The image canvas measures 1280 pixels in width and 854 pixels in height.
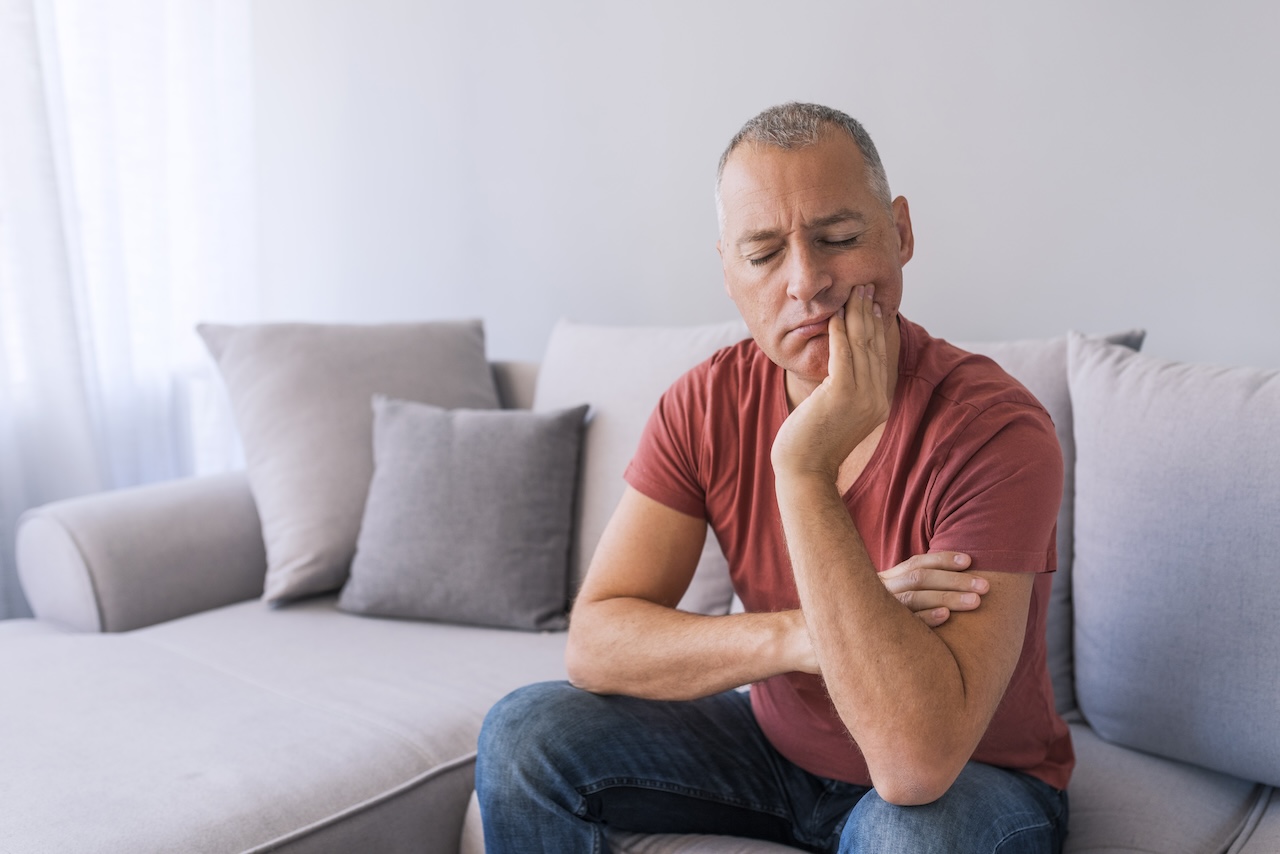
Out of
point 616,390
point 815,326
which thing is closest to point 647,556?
point 815,326

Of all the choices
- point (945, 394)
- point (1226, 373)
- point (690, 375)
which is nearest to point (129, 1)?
point (690, 375)

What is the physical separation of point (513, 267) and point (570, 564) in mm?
953

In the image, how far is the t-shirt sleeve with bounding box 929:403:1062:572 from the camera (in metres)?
1.05

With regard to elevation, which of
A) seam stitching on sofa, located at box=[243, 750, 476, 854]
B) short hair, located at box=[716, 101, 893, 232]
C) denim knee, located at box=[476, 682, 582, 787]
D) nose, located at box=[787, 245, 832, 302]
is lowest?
seam stitching on sofa, located at box=[243, 750, 476, 854]

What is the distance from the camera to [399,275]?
2.95 meters

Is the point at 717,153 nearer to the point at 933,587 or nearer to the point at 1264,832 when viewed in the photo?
the point at 933,587

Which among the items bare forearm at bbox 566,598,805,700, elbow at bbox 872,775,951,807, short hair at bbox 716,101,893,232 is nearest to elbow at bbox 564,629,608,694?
bare forearm at bbox 566,598,805,700

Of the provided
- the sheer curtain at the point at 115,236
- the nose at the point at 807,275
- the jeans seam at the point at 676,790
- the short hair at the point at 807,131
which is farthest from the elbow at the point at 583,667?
the sheer curtain at the point at 115,236

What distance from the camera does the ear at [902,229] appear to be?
1.23 metres

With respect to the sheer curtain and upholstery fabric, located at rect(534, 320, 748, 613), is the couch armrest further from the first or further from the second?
upholstery fabric, located at rect(534, 320, 748, 613)

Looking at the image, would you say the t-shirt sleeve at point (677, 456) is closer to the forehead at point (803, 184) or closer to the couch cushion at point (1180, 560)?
the forehead at point (803, 184)

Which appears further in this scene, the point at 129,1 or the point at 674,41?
the point at 129,1

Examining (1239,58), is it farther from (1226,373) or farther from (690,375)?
(690,375)

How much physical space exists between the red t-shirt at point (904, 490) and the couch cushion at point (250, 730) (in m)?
0.50
